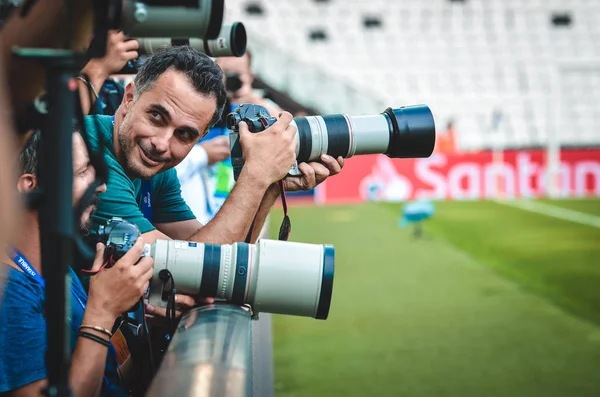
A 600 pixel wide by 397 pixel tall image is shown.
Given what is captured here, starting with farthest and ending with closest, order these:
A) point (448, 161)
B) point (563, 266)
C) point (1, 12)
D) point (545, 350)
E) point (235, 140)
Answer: point (448, 161) → point (563, 266) → point (545, 350) → point (235, 140) → point (1, 12)

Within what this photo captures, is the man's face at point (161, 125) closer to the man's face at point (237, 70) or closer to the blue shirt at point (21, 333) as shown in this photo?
the blue shirt at point (21, 333)

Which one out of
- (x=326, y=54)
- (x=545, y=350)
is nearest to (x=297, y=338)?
(x=545, y=350)

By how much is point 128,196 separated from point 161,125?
287 millimetres

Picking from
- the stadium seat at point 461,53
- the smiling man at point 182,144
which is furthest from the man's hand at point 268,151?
the stadium seat at point 461,53

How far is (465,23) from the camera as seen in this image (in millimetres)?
24906

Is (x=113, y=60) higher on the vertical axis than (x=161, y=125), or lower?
higher

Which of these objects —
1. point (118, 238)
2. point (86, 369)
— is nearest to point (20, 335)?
point (86, 369)

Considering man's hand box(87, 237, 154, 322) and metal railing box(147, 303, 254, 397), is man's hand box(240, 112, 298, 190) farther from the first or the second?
metal railing box(147, 303, 254, 397)

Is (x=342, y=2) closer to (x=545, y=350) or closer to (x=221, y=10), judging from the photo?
(x=545, y=350)

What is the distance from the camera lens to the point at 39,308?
182 centimetres

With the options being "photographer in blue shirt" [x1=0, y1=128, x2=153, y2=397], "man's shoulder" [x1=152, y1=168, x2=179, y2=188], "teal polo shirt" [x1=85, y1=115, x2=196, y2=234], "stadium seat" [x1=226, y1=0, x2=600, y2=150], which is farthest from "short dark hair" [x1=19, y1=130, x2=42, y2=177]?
"stadium seat" [x1=226, y1=0, x2=600, y2=150]

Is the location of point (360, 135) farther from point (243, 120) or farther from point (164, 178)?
point (164, 178)

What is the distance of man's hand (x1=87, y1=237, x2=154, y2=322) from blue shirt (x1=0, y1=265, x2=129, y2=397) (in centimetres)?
12

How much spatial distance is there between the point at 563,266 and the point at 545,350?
3221mm
